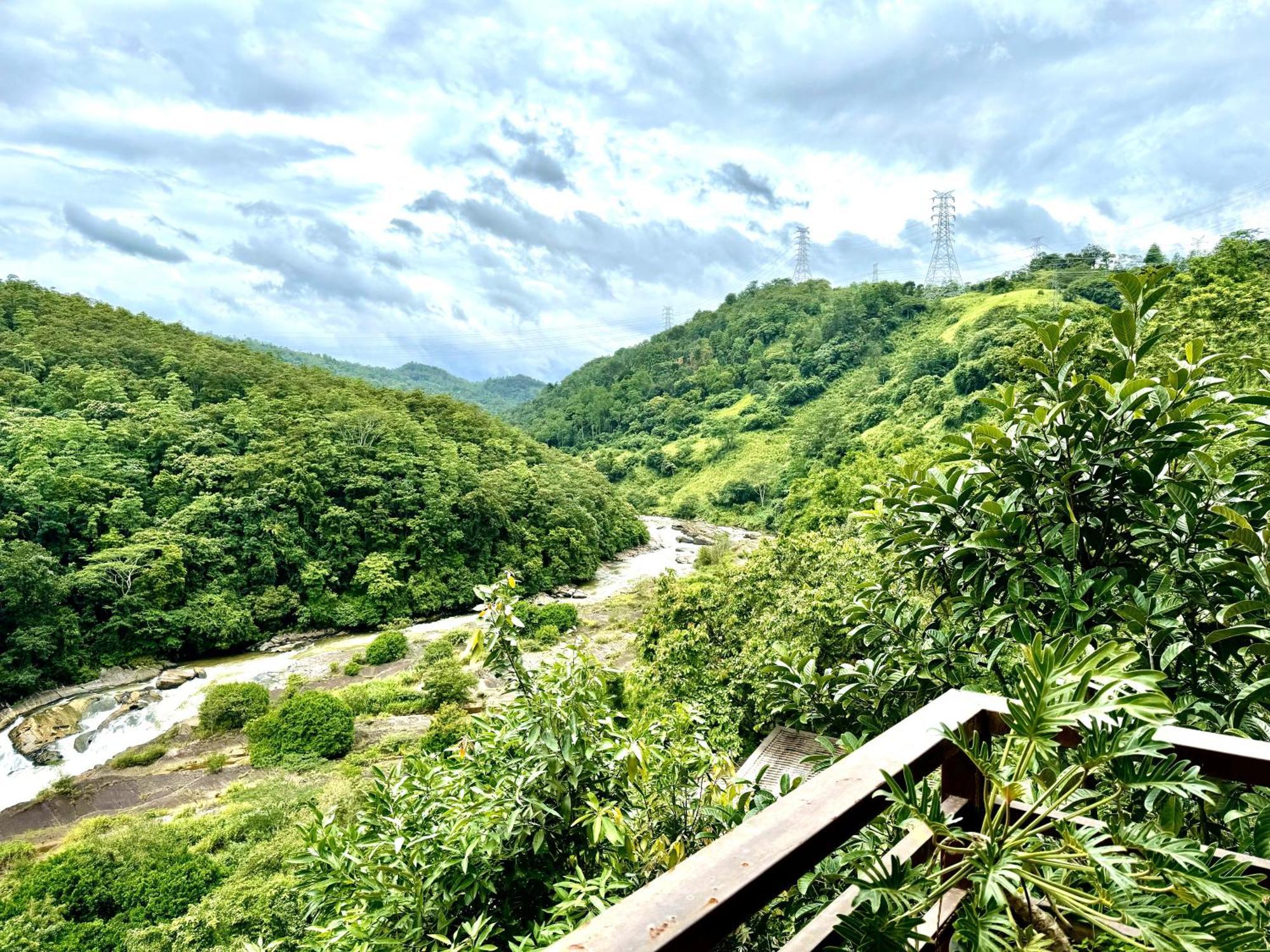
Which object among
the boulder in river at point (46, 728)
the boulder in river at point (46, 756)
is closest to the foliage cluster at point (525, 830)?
the boulder in river at point (46, 756)

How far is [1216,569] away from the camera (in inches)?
55.1

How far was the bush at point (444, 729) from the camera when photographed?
1324 centimetres

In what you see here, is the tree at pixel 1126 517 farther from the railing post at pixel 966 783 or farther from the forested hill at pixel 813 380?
the forested hill at pixel 813 380

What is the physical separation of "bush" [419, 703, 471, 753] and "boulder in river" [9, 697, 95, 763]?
817 centimetres

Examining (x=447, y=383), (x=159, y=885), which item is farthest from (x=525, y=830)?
(x=447, y=383)

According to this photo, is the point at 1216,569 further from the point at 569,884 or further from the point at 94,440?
the point at 94,440

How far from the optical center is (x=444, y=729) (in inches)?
534

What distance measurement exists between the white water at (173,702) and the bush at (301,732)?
303 centimetres

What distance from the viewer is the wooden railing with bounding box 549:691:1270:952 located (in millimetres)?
640

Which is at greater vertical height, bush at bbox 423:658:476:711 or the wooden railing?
the wooden railing

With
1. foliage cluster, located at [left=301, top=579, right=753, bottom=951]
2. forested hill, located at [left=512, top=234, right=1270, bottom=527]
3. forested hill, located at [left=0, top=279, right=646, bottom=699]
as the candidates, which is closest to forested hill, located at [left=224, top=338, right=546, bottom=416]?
forested hill, located at [left=512, top=234, right=1270, bottom=527]

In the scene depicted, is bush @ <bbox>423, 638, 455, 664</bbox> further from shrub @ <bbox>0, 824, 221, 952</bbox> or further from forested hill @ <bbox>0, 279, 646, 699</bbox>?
shrub @ <bbox>0, 824, 221, 952</bbox>

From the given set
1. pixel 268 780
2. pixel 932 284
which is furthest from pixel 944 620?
pixel 932 284

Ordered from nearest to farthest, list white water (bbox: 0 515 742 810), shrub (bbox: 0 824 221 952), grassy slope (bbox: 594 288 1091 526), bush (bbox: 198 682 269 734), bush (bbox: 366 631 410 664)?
1. shrub (bbox: 0 824 221 952)
2. white water (bbox: 0 515 742 810)
3. bush (bbox: 198 682 269 734)
4. bush (bbox: 366 631 410 664)
5. grassy slope (bbox: 594 288 1091 526)
